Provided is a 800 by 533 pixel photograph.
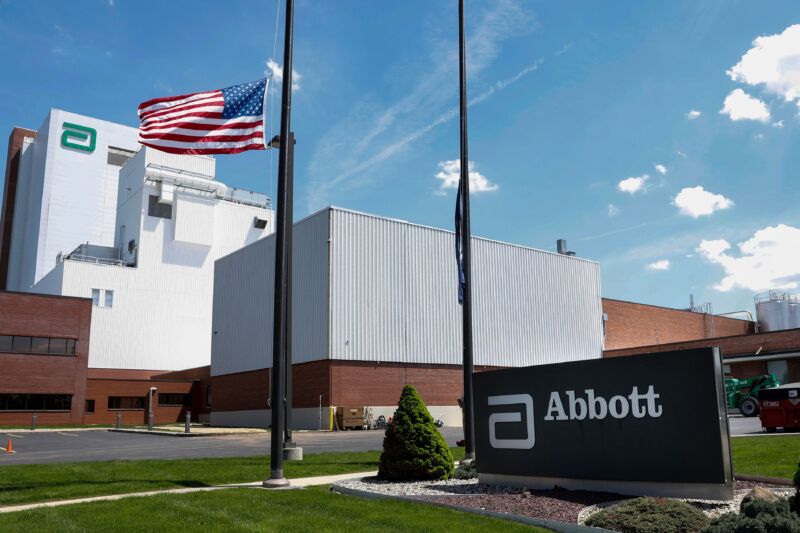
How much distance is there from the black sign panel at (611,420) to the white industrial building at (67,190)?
77.2m

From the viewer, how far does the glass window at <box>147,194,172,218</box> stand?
6744cm

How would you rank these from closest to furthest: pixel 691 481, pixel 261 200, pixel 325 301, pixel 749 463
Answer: pixel 691 481
pixel 749 463
pixel 325 301
pixel 261 200

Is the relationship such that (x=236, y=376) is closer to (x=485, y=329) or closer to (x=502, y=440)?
(x=485, y=329)

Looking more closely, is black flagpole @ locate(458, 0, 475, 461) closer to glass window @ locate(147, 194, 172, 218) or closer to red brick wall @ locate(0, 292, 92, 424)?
red brick wall @ locate(0, 292, 92, 424)

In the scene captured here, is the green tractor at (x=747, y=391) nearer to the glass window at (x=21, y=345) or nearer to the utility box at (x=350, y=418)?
the utility box at (x=350, y=418)

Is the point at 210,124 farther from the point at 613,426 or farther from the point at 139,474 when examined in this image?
the point at 613,426

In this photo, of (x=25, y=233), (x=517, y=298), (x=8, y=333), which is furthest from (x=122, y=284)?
(x=517, y=298)

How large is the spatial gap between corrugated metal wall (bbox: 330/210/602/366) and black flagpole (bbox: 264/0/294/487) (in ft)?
91.3

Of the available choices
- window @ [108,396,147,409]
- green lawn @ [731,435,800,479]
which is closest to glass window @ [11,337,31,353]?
window @ [108,396,147,409]

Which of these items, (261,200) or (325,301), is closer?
(325,301)

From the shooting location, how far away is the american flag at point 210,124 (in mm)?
14781

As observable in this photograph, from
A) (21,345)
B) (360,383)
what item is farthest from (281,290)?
(21,345)

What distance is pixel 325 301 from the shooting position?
136 ft

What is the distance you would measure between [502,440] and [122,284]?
5781 cm
